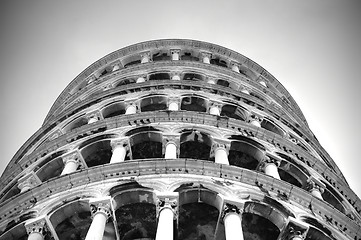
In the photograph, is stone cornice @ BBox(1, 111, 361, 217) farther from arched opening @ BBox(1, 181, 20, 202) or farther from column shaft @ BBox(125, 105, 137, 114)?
column shaft @ BBox(125, 105, 137, 114)

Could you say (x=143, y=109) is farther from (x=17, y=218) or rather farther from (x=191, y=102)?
(x=17, y=218)

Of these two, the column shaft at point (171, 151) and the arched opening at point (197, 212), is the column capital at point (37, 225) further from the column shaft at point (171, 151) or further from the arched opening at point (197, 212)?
the column shaft at point (171, 151)

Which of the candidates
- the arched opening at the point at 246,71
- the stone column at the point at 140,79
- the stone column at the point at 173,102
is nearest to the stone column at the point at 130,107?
the stone column at the point at 173,102

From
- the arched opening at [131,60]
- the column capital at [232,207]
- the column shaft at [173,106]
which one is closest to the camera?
the column capital at [232,207]

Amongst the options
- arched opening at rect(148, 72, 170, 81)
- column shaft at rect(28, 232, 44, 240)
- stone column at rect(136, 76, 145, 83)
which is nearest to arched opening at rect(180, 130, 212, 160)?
column shaft at rect(28, 232, 44, 240)

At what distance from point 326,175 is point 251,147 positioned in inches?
120

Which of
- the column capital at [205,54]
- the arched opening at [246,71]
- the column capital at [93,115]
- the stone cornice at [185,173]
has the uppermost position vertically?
the column capital at [205,54]

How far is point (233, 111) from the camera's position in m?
25.0

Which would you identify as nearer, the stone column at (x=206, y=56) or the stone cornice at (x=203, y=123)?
the stone cornice at (x=203, y=123)

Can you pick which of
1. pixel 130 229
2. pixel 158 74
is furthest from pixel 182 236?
pixel 158 74

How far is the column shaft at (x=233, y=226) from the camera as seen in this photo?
13.5m

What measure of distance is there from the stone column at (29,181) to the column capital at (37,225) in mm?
5018

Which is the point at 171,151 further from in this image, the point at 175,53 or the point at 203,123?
the point at 175,53

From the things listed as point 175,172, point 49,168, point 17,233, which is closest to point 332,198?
point 175,172
